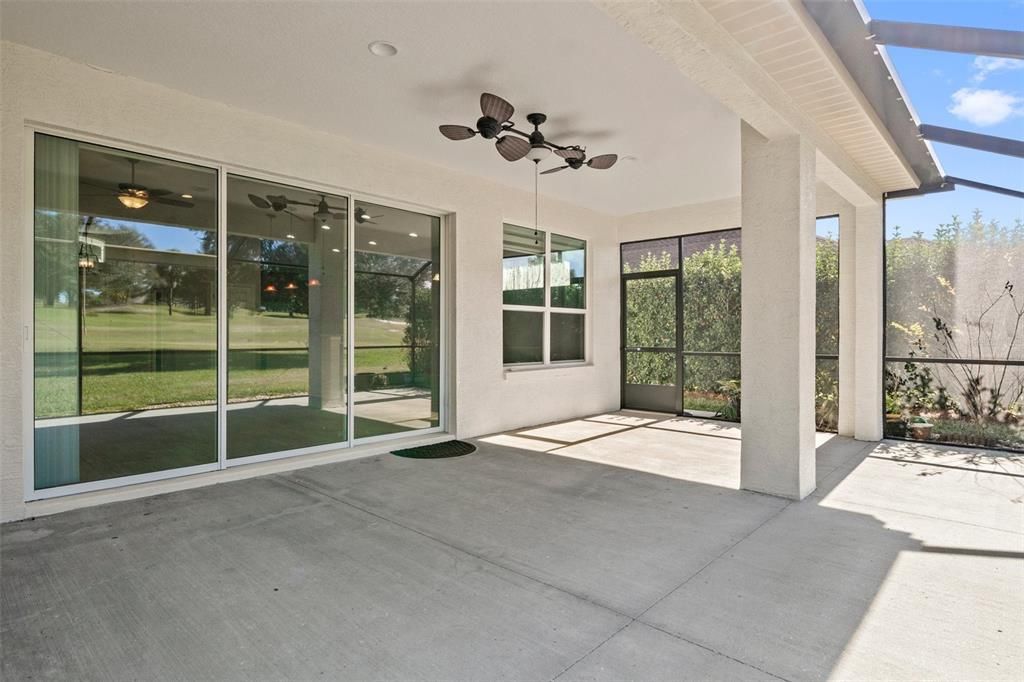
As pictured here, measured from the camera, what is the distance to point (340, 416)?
4.97 m

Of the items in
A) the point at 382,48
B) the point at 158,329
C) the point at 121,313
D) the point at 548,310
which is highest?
the point at 382,48

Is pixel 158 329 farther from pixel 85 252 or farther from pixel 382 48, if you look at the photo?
pixel 382 48

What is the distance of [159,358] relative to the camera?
12.8ft

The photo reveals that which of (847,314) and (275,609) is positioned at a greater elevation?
(847,314)

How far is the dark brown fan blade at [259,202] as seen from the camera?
172 inches

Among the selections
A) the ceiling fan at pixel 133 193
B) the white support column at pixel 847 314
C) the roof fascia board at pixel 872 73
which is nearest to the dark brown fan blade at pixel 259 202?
the ceiling fan at pixel 133 193

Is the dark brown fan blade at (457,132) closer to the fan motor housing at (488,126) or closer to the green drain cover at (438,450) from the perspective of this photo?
the fan motor housing at (488,126)

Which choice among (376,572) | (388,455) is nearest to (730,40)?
(376,572)

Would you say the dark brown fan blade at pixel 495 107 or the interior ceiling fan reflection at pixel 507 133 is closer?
the dark brown fan blade at pixel 495 107

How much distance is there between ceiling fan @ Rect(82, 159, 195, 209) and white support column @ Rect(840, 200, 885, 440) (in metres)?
6.71

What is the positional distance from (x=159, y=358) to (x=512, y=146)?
10.3 ft

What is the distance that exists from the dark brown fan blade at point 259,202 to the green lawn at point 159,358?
93 cm

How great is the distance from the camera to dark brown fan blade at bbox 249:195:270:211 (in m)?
4.38

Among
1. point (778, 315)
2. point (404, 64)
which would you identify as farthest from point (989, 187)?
point (404, 64)
